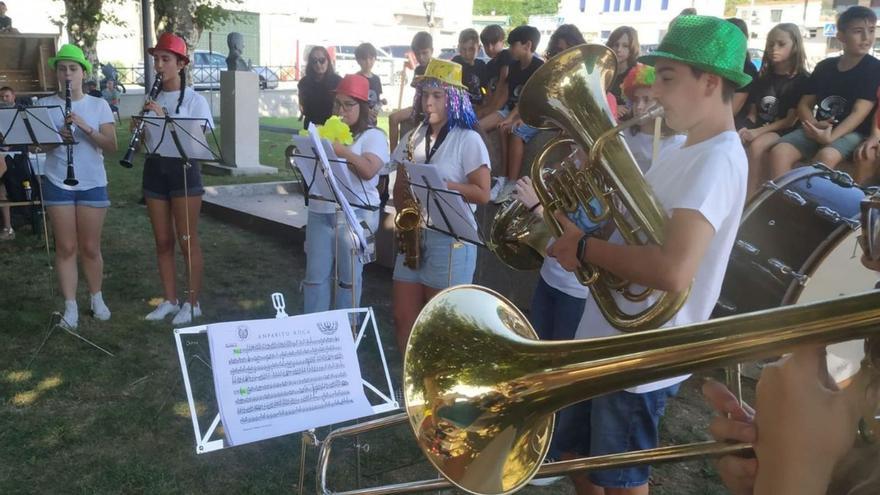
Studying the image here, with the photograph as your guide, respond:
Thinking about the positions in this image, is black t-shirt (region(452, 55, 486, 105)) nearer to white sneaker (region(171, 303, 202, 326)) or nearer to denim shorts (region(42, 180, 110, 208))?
white sneaker (region(171, 303, 202, 326))

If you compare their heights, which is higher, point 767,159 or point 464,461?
point 767,159

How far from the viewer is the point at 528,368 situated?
1.19 m

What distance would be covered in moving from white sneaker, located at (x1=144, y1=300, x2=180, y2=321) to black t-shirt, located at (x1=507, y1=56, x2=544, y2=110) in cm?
327

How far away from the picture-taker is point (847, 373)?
852 mm

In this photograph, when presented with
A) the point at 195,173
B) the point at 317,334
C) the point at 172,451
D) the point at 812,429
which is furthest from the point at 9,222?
the point at 812,429

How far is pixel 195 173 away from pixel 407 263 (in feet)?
6.25

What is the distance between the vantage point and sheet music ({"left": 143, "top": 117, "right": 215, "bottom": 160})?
424cm

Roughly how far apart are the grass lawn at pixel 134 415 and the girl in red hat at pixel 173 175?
25.5 inches

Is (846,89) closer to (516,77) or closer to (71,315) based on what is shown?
(516,77)

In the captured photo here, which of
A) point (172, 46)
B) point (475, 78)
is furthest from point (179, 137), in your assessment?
point (475, 78)

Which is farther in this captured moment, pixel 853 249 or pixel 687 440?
pixel 687 440

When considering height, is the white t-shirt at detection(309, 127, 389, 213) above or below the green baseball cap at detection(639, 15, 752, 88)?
below

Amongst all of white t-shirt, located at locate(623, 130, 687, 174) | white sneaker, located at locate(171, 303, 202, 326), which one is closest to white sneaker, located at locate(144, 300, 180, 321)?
white sneaker, located at locate(171, 303, 202, 326)

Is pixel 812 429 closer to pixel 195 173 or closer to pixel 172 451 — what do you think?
pixel 172 451
